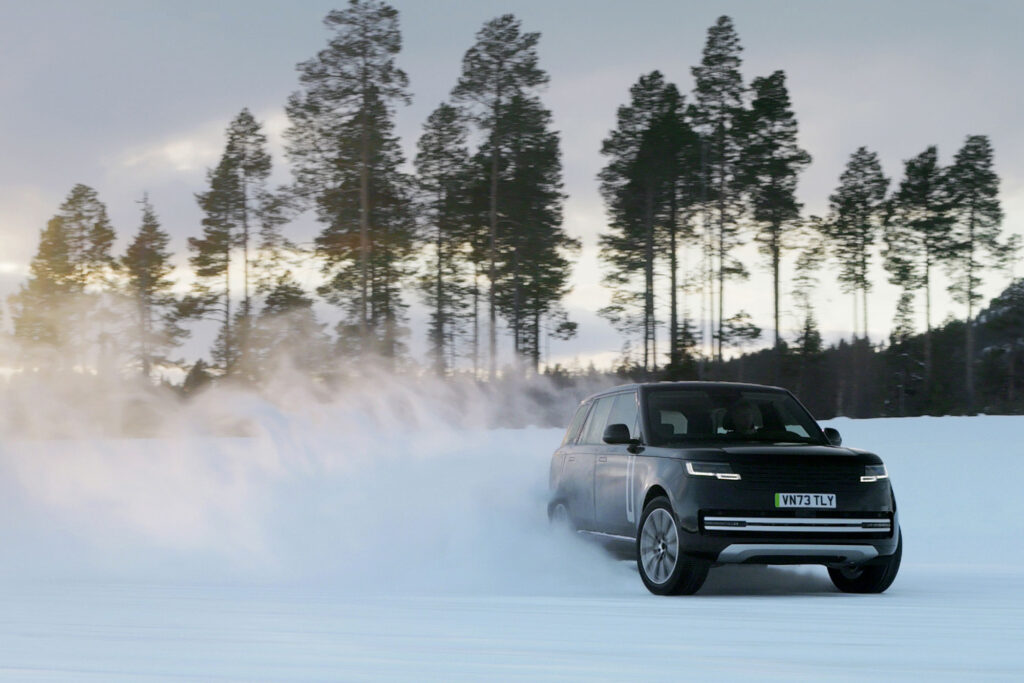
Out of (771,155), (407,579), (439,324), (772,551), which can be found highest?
(771,155)

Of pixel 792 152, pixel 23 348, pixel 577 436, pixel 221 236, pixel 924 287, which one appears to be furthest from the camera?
pixel 23 348

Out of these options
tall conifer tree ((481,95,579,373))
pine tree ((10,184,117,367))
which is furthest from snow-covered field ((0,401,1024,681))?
pine tree ((10,184,117,367))

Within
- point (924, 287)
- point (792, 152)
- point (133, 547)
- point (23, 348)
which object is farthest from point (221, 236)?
point (133, 547)

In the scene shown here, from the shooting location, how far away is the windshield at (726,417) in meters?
9.45

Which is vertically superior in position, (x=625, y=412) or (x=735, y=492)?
(x=625, y=412)

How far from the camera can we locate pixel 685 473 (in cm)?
858

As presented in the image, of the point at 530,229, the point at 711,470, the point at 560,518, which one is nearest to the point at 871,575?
the point at 711,470

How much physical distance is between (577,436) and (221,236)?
155 feet

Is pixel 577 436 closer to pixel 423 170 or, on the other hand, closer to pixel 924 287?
pixel 423 170

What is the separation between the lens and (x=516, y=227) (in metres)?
46.0

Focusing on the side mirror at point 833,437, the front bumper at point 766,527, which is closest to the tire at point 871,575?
the front bumper at point 766,527

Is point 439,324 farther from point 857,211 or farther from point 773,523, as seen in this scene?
point 773,523

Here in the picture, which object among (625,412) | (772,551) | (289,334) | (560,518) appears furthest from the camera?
(289,334)

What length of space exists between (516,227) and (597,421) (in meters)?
35.6
